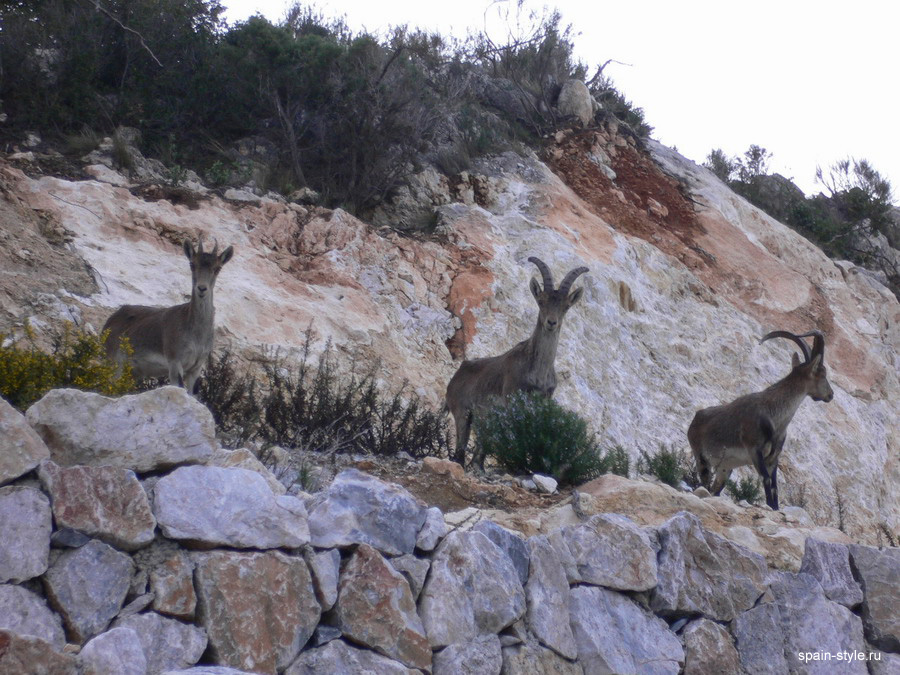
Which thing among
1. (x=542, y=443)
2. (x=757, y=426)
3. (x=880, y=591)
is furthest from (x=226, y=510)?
(x=757, y=426)

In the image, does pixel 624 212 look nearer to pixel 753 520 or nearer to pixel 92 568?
pixel 753 520

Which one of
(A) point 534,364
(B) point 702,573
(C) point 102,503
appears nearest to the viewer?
(C) point 102,503

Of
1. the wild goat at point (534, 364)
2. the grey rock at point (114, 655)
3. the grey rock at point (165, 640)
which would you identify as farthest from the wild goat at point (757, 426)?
the grey rock at point (114, 655)

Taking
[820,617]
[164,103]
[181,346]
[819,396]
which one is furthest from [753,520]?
[164,103]

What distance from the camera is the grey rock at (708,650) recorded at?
5.62 meters

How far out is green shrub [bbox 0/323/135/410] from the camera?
5180 millimetres

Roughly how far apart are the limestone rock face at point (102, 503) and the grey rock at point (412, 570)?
4.43 ft

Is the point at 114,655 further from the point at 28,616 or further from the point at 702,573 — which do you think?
the point at 702,573

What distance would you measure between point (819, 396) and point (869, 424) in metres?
8.55

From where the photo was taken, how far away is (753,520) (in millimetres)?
6910

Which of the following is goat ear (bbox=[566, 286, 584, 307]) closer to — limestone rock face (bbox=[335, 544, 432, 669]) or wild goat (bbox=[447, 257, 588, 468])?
wild goat (bbox=[447, 257, 588, 468])

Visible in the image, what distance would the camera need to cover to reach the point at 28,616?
3625 mm

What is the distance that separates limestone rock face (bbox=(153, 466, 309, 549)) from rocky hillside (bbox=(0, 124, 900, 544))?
6.16 metres

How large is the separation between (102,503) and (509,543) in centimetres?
233
